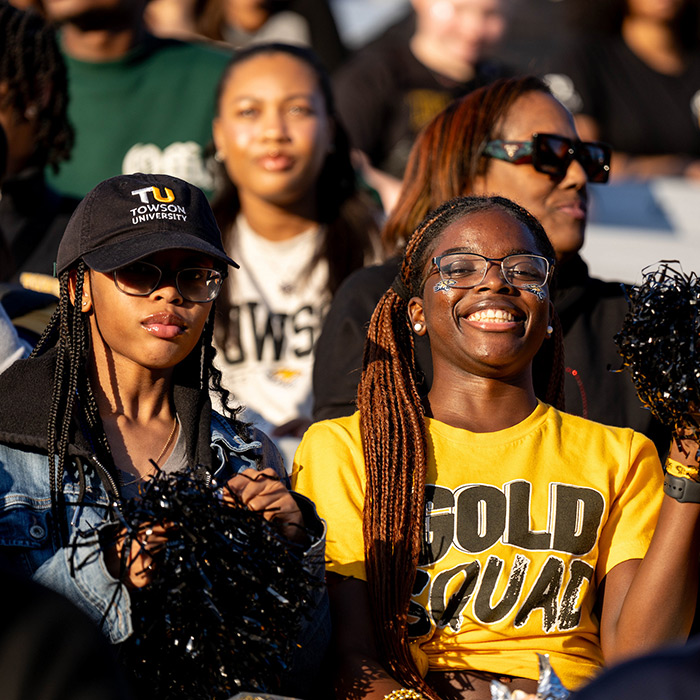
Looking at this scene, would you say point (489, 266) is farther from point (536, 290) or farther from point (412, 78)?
point (412, 78)

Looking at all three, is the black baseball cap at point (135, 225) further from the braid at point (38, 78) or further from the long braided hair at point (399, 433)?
the braid at point (38, 78)

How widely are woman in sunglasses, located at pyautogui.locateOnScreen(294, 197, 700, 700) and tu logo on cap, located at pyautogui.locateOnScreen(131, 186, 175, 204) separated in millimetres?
695

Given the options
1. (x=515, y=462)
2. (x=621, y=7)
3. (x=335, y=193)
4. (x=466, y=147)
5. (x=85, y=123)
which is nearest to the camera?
(x=515, y=462)

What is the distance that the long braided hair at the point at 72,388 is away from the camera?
108 inches

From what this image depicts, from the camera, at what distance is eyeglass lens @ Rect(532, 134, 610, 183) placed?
4062 mm

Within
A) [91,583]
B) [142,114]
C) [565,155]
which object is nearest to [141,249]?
[91,583]

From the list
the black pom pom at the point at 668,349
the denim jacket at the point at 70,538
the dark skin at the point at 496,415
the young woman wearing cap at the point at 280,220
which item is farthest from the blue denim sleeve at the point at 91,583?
the young woman wearing cap at the point at 280,220

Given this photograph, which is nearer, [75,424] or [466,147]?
[75,424]

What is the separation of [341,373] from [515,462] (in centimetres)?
95

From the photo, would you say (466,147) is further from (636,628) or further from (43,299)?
(636,628)

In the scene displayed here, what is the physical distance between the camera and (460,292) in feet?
10.5

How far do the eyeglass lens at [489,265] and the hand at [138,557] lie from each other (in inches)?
43.9

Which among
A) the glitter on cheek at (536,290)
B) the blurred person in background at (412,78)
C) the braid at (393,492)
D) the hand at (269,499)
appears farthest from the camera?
the blurred person in background at (412,78)

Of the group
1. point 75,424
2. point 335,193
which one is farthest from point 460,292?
point 335,193
